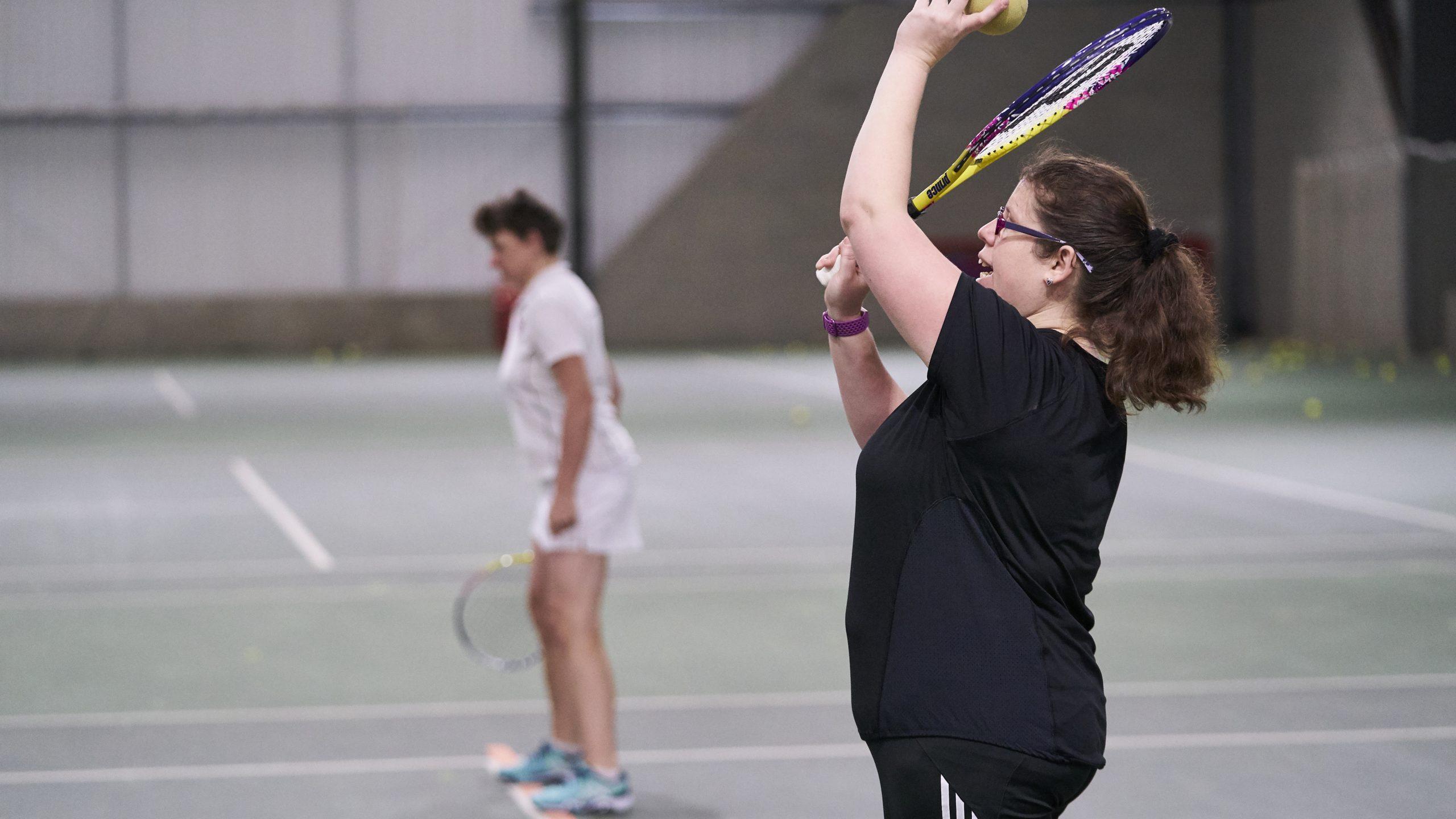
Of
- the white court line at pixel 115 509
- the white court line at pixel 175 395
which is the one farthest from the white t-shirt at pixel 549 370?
the white court line at pixel 175 395

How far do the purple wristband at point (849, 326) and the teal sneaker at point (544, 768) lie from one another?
2854mm

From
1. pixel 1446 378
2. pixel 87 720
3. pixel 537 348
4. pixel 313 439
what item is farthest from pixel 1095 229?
pixel 1446 378

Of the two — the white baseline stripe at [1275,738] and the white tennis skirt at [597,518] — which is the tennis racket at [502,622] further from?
the white baseline stripe at [1275,738]

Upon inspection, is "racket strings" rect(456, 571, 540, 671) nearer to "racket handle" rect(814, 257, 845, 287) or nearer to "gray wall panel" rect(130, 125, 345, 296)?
"racket handle" rect(814, 257, 845, 287)

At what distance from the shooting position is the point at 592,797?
15.3 ft

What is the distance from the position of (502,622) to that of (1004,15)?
4.29 m

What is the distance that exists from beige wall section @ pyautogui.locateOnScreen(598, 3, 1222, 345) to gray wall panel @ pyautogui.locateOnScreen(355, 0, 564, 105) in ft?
11.7

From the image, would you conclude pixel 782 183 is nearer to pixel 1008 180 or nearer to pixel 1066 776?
pixel 1008 180

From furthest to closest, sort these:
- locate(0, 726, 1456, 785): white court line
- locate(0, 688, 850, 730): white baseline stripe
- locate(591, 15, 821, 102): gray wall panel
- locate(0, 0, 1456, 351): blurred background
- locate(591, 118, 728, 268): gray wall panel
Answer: locate(591, 118, 728, 268): gray wall panel
locate(591, 15, 821, 102): gray wall panel
locate(0, 0, 1456, 351): blurred background
locate(0, 688, 850, 730): white baseline stripe
locate(0, 726, 1456, 785): white court line

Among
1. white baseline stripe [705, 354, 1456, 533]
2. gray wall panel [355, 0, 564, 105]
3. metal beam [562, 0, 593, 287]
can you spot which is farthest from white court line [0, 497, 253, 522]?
gray wall panel [355, 0, 564, 105]

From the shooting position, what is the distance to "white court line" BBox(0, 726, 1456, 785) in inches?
199

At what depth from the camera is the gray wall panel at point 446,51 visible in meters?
29.2

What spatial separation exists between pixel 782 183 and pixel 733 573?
2198 centimetres

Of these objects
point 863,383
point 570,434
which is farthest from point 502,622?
point 863,383
